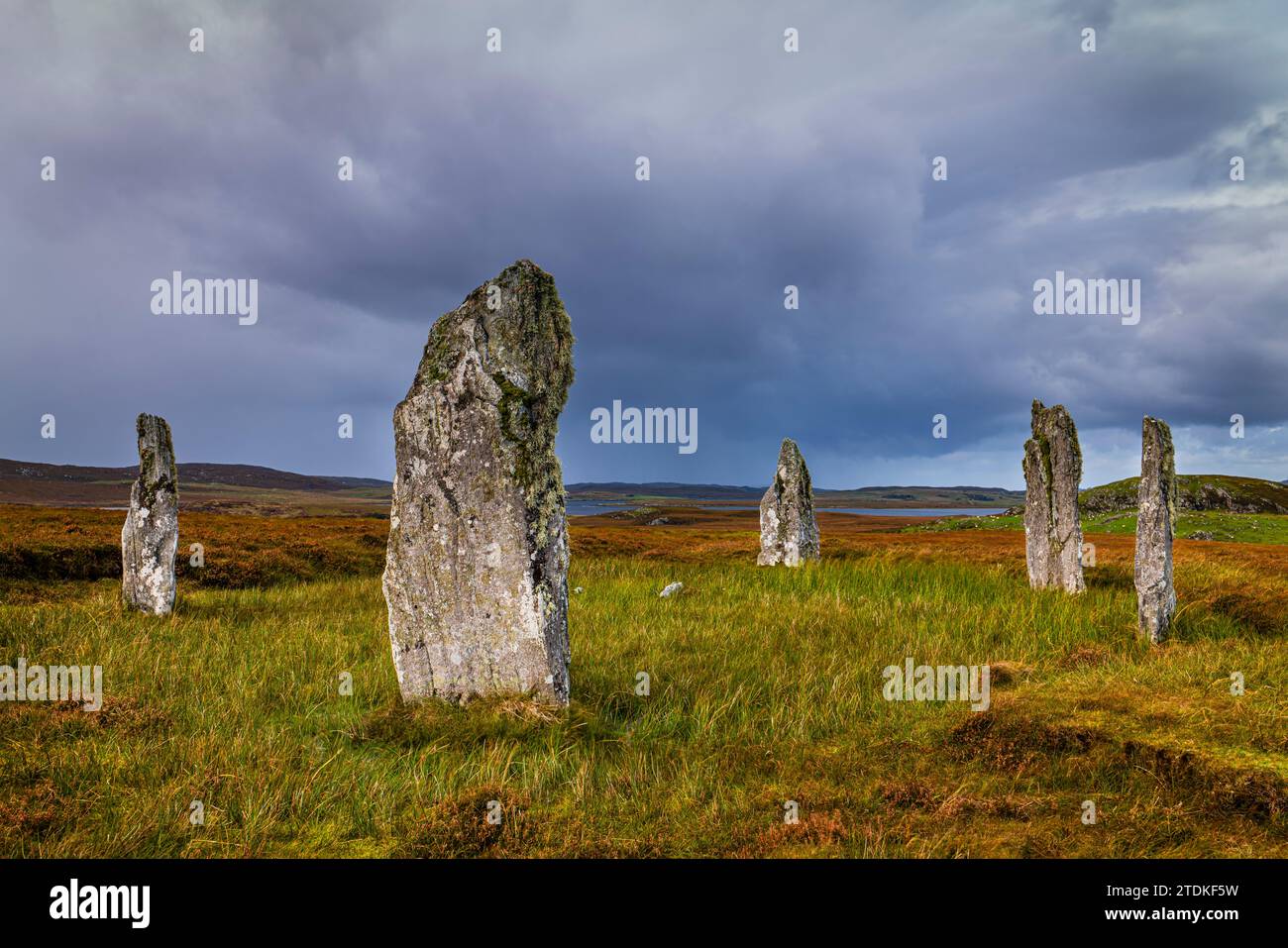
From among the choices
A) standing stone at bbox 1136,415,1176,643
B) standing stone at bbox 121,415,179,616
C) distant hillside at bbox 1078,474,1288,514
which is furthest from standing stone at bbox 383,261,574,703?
distant hillside at bbox 1078,474,1288,514

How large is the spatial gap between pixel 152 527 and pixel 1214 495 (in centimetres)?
9951

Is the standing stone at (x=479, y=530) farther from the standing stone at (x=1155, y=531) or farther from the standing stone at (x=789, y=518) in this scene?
the standing stone at (x=789, y=518)

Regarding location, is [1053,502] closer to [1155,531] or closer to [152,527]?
[1155,531]

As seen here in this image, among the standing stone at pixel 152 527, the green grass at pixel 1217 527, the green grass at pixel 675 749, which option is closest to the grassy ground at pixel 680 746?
the green grass at pixel 675 749

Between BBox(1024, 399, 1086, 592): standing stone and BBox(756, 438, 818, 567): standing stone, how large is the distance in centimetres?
619

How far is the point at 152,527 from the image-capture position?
13852 millimetres

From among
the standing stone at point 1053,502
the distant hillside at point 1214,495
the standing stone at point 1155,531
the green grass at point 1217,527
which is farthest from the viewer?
the distant hillside at point 1214,495

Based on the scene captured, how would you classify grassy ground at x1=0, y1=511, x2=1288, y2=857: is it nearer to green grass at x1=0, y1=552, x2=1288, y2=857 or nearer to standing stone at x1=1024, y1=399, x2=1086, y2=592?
green grass at x1=0, y1=552, x2=1288, y2=857

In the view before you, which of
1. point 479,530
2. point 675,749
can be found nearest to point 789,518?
point 479,530

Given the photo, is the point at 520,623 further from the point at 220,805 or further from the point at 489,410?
the point at 220,805

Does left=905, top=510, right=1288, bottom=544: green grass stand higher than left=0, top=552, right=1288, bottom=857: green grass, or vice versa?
left=0, top=552, right=1288, bottom=857: green grass

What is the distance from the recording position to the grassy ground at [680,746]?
5.05 meters

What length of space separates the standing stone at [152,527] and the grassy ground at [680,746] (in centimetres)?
130

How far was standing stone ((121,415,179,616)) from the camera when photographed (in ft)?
44.6
